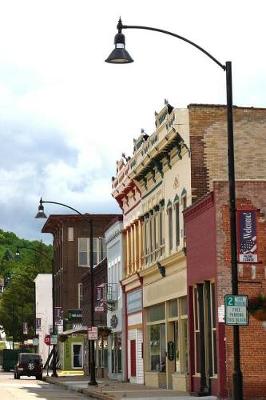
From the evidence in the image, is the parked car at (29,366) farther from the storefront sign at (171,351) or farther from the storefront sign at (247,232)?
the storefront sign at (247,232)

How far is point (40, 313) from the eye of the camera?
103 meters

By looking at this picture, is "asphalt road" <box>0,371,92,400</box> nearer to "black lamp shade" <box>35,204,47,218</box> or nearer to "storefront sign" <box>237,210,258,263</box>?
"black lamp shade" <box>35,204,47,218</box>

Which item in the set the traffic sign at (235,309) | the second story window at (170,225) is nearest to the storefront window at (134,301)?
the second story window at (170,225)

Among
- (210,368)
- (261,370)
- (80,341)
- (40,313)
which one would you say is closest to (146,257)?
(210,368)

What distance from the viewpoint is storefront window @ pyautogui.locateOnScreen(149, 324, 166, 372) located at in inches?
1754

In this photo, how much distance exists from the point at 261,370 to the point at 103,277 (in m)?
33.2

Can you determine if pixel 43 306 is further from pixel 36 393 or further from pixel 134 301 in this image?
pixel 36 393

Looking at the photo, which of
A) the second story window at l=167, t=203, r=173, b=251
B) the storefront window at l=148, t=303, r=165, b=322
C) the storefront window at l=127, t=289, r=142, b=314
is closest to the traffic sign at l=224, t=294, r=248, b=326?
the second story window at l=167, t=203, r=173, b=251

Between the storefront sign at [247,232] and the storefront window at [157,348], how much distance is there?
14.2 m

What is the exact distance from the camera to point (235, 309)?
22.7m

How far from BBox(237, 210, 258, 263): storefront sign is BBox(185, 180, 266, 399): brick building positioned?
52cm

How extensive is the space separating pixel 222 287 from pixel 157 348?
13.2 metres

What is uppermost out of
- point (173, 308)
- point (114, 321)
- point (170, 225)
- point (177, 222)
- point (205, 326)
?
point (170, 225)

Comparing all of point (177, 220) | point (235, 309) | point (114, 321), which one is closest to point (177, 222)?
point (177, 220)
